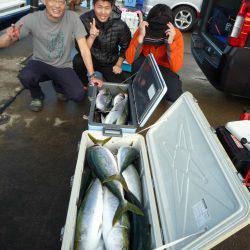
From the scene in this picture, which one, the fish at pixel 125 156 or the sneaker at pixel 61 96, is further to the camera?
the sneaker at pixel 61 96

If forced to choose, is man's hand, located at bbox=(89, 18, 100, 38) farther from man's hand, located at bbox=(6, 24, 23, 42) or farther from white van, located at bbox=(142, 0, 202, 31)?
white van, located at bbox=(142, 0, 202, 31)

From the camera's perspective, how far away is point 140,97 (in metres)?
3.03

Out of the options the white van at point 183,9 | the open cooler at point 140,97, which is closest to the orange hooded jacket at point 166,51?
the open cooler at point 140,97

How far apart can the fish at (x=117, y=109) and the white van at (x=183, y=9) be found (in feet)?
20.6

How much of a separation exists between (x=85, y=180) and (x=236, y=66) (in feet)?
9.57

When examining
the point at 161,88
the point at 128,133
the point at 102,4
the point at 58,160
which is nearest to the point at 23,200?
the point at 58,160

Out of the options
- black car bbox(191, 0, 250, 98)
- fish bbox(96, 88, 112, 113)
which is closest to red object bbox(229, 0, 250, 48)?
black car bbox(191, 0, 250, 98)

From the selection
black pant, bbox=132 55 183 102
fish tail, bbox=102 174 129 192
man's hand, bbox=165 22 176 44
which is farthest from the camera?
black pant, bbox=132 55 183 102

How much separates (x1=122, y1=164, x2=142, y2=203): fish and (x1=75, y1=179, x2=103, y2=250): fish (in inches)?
10.4

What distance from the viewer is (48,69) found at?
3.96 metres

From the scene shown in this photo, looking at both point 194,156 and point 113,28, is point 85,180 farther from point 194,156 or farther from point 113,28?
point 113,28

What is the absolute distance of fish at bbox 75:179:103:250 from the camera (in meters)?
1.84

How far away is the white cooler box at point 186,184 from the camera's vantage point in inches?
57.6

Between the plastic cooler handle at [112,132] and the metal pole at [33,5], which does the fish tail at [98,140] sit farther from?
the metal pole at [33,5]
